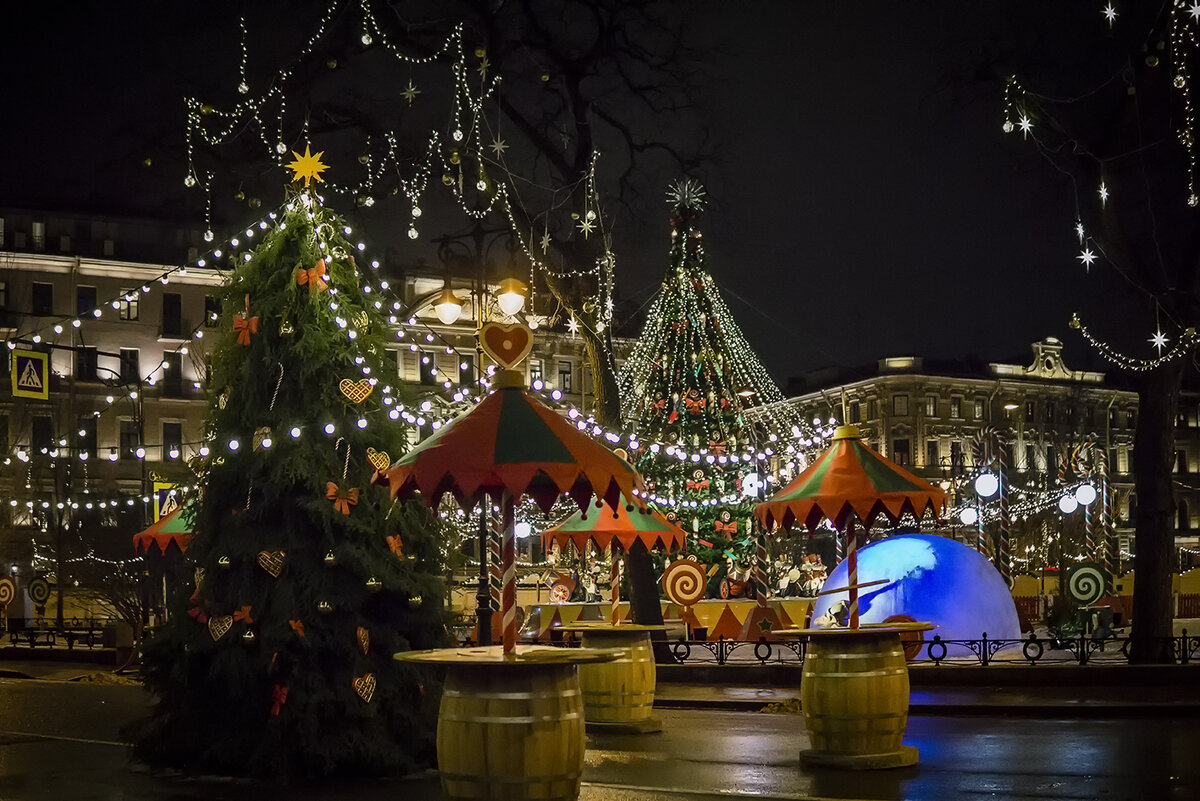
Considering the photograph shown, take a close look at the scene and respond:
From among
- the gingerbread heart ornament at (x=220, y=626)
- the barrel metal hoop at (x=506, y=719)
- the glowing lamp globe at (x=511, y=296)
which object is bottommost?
the barrel metal hoop at (x=506, y=719)

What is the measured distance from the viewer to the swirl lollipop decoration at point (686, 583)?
2888cm

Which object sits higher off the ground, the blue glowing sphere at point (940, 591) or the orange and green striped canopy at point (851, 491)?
the orange and green striped canopy at point (851, 491)

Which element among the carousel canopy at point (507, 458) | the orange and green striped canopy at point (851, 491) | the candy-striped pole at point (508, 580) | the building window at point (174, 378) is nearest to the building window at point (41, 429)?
the building window at point (174, 378)

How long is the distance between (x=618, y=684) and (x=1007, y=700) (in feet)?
18.1

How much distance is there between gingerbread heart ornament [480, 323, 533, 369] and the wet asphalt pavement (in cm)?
356

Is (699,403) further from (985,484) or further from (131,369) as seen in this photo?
(131,369)

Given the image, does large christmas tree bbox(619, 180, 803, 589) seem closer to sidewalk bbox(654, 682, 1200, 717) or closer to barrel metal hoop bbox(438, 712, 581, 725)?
sidewalk bbox(654, 682, 1200, 717)

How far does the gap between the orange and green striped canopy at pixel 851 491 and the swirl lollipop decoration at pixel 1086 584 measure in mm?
11207

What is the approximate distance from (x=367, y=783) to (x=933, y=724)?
7566mm

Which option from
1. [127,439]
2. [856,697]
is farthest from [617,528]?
[127,439]

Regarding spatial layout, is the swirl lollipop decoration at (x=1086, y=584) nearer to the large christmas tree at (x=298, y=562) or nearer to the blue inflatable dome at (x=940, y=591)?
the blue inflatable dome at (x=940, y=591)

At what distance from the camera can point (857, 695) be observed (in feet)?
43.2

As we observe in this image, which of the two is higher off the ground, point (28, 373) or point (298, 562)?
point (28, 373)

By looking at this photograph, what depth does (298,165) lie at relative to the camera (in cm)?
1416
